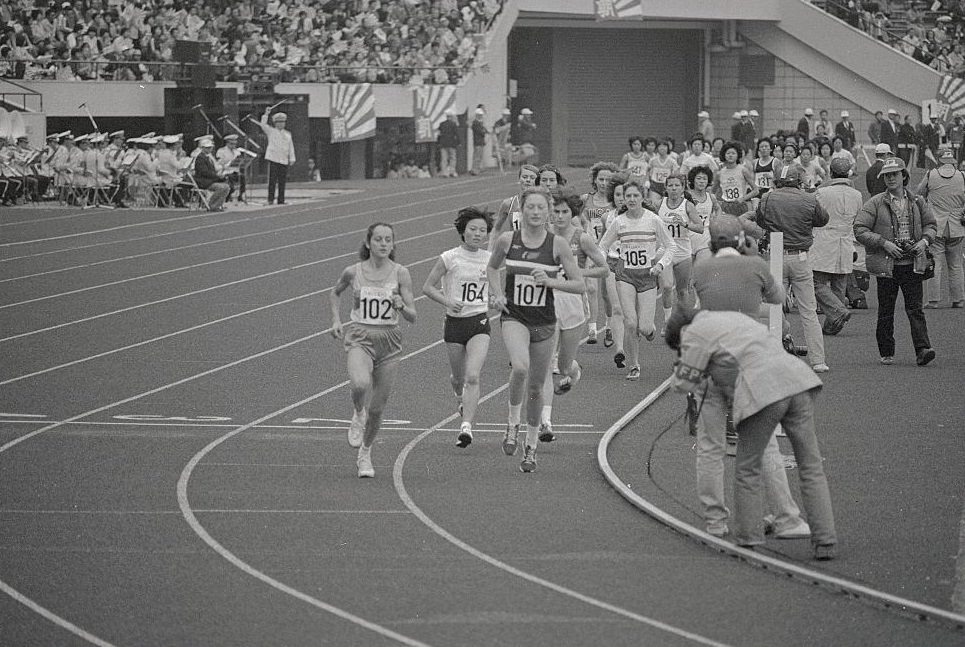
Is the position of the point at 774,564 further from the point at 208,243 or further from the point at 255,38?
the point at 255,38

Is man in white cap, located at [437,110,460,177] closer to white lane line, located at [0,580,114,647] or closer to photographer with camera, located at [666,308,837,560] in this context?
photographer with camera, located at [666,308,837,560]

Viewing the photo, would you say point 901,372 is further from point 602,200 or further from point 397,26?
point 397,26

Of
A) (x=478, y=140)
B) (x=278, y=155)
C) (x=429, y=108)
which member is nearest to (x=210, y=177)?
(x=278, y=155)

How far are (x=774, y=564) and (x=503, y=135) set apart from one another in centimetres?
4139

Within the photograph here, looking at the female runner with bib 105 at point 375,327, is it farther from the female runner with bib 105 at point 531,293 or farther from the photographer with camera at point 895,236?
the photographer with camera at point 895,236

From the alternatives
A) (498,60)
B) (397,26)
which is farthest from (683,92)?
(397,26)

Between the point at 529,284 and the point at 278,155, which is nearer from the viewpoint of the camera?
the point at 529,284

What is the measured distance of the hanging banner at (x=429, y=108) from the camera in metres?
46.0

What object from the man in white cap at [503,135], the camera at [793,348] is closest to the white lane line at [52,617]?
the camera at [793,348]

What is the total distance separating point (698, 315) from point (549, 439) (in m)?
3.24

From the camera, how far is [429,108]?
46.3m

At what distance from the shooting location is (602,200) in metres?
17.6

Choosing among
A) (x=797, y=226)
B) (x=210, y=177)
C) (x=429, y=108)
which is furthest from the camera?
(x=429, y=108)

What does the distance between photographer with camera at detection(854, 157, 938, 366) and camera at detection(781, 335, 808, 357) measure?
0.95m
